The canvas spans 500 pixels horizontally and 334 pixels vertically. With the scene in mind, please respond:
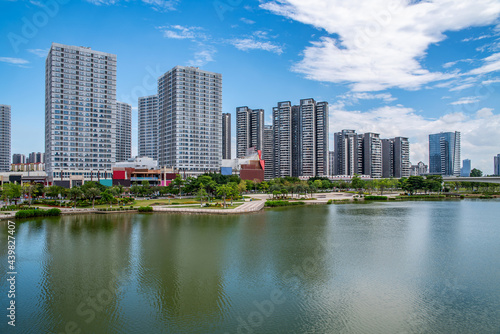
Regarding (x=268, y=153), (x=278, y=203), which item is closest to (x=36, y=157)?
(x=268, y=153)

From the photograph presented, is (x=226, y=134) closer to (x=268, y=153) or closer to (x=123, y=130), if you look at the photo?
(x=268, y=153)

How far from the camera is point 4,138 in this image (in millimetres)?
120625

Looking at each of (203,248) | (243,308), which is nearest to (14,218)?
(203,248)

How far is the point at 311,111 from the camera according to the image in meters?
130

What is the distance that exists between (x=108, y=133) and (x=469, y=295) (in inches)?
3498

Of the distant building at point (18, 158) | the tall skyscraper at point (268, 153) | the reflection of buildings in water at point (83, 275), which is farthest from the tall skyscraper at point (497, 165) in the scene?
the distant building at point (18, 158)

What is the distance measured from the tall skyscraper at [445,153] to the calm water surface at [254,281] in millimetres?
144490

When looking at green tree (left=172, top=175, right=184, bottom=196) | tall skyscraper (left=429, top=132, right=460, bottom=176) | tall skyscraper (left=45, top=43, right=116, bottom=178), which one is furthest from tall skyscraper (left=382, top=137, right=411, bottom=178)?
tall skyscraper (left=45, top=43, right=116, bottom=178)

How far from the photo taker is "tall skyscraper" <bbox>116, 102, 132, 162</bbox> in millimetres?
135387

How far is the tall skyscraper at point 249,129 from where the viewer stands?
145250mm

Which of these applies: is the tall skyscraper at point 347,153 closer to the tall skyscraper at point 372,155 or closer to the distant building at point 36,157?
the tall skyscraper at point 372,155

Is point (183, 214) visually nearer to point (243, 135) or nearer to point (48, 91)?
point (48, 91)

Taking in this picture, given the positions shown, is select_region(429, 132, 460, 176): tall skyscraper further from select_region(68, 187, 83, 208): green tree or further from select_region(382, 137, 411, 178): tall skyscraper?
select_region(68, 187, 83, 208): green tree

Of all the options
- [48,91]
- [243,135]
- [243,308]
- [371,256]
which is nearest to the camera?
[243,308]
